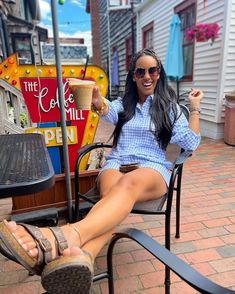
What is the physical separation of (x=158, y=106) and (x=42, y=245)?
1.16 metres

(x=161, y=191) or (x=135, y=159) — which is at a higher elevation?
(x=135, y=159)

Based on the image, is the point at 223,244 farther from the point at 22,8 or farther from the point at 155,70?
the point at 22,8

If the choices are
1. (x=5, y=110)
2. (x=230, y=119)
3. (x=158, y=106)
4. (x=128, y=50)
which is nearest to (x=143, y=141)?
(x=158, y=106)

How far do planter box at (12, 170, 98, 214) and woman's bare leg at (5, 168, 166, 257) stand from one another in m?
0.62

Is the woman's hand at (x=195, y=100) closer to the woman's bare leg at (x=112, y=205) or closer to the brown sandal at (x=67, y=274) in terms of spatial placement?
the woman's bare leg at (x=112, y=205)

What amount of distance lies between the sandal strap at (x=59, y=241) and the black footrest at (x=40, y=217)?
104cm

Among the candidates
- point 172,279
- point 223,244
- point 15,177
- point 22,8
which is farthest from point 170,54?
point 15,177

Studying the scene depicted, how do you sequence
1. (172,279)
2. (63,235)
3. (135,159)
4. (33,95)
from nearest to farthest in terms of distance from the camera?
(63,235) < (172,279) < (135,159) < (33,95)

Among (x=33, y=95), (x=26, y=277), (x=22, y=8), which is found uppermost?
(x=22, y=8)

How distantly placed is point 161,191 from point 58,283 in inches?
32.2

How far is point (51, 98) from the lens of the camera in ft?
7.07

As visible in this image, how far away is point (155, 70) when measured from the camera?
1.77m

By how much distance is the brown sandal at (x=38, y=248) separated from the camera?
36.3 inches

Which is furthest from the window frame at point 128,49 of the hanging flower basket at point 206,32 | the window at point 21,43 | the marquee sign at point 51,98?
the marquee sign at point 51,98
